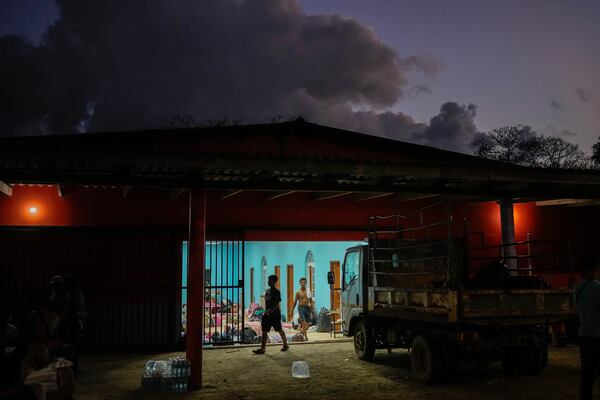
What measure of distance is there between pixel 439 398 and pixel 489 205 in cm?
827

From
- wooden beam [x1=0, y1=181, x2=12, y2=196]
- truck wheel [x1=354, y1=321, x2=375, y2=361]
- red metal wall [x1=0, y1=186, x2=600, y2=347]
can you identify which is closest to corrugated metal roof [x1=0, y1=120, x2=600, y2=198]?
wooden beam [x1=0, y1=181, x2=12, y2=196]

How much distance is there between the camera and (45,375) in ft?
17.6

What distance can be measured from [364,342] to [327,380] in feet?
6.27

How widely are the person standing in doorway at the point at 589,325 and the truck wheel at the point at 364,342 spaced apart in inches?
201

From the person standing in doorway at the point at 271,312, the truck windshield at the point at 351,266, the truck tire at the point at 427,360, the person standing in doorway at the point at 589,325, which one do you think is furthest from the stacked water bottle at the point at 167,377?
the person standing in doorway at the point at 589,325

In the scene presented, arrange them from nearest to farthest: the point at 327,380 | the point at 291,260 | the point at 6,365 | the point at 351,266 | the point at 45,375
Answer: the point at 45,375
the point at 6,365
the point at 327,380
the point at 351,266
the point at 291,260

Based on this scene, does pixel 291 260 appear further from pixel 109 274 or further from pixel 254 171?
pixel 254 171

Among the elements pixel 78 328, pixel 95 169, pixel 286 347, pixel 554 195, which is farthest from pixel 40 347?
pixel 554 195

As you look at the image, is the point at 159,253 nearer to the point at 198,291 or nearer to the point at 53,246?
the point at 53,246

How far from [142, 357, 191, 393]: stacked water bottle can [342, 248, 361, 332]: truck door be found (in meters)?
4.10

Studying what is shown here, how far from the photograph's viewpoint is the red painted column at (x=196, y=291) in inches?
344

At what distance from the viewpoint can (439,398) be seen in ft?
26.1

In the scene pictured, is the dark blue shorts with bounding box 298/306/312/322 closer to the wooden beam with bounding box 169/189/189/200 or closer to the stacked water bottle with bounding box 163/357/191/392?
the wooden beam with bounding box 169/189/189/200

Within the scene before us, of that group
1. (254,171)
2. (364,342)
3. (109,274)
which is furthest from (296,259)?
(254,171)
